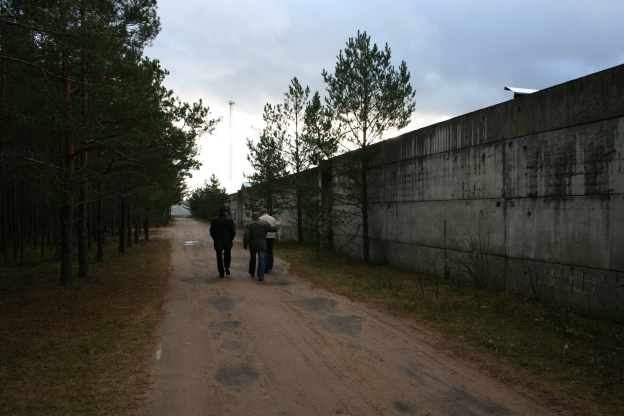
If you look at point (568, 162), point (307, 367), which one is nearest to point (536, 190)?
point (568, 162)

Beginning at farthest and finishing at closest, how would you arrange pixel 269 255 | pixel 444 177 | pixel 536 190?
1. pixel 269 255
2. pixel 444 177
3. pixel 536 190

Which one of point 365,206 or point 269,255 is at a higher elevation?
point 365,206

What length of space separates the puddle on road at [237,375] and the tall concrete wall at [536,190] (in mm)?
5750

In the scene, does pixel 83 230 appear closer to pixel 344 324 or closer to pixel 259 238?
pixel 259 238

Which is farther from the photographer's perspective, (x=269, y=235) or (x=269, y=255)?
(x=269, y=255)

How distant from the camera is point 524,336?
20.3 ft

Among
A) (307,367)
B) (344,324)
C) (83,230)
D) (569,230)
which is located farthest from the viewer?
(83,230)

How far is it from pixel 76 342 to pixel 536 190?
8340 mm

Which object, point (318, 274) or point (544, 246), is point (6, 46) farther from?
point (544, 246)

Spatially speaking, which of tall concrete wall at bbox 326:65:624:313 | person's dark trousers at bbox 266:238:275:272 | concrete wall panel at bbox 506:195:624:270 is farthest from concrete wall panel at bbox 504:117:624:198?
person's dark trousers at bbox 266:238:275:272

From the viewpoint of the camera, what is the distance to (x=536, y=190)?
8.44m

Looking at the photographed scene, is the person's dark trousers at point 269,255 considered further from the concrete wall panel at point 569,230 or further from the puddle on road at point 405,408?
the puddle on road at point 405,408

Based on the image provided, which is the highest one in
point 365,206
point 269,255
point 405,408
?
point 365,206

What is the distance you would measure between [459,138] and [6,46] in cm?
1006
